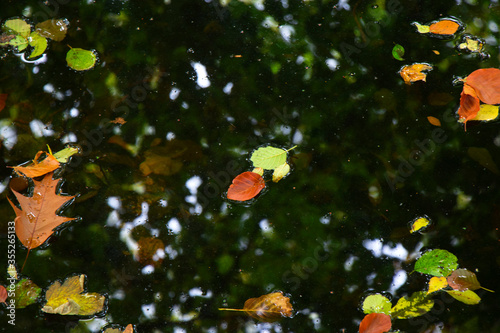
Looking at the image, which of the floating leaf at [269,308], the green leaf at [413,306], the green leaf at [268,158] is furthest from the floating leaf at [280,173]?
the green leaf at [413,306]

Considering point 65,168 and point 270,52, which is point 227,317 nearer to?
point 65,168

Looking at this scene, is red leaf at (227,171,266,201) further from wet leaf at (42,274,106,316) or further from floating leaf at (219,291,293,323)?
wet leaf at (42,274,106,316)

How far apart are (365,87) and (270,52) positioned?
485mm

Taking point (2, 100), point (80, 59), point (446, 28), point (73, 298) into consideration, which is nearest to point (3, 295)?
point (73, 298)

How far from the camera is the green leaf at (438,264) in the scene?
1.44 metres

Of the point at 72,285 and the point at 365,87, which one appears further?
the point at 365,87

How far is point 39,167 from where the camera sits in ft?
4.81

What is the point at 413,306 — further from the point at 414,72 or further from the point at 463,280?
the point at 414,72

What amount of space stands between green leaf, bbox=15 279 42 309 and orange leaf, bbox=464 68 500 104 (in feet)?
7.21

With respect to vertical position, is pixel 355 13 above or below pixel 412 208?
above

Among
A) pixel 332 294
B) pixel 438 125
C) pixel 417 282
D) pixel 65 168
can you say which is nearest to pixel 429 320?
pixel 417 282

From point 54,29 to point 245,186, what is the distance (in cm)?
119

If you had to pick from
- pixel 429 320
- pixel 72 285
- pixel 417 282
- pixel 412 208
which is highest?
pixel 72 285

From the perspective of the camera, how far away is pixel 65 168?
1475 millimetres
